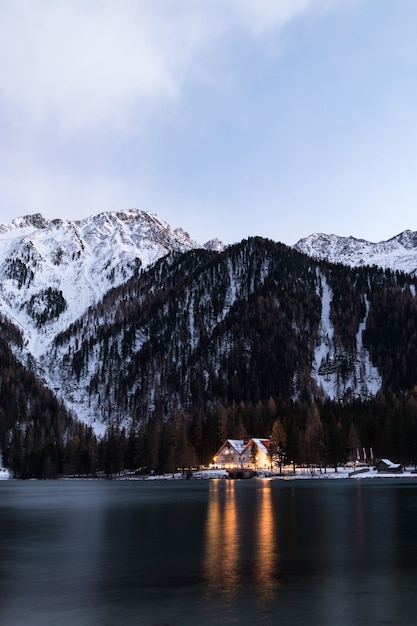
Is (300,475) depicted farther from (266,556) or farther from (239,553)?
(266,556)

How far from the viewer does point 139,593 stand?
28391 mm

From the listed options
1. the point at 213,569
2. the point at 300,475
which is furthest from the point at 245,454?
the point at 213,569

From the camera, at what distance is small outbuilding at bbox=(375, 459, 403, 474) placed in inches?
6124

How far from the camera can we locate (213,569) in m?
34.3

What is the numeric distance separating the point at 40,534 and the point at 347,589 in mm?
33116

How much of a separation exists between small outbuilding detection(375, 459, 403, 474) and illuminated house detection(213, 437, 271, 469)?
37477 mm

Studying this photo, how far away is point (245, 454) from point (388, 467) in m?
47.5

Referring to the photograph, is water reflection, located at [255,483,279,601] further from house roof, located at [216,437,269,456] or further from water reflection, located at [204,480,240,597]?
house roof, located at [216,437,269,456]

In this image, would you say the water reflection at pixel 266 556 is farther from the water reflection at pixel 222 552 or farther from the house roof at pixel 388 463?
Result: the house roof at pixel 388 463

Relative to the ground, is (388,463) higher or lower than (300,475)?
higher

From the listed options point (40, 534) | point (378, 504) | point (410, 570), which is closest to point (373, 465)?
point (378, 504)

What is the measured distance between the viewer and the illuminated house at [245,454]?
187 meters

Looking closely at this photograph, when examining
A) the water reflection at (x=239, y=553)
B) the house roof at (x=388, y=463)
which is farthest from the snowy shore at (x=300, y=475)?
the water reflection at (x=239, y=553)

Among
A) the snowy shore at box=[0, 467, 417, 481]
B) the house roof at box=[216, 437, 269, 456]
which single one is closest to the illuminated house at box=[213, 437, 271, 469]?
the house roof at box=[216, 437, 269, 456]
